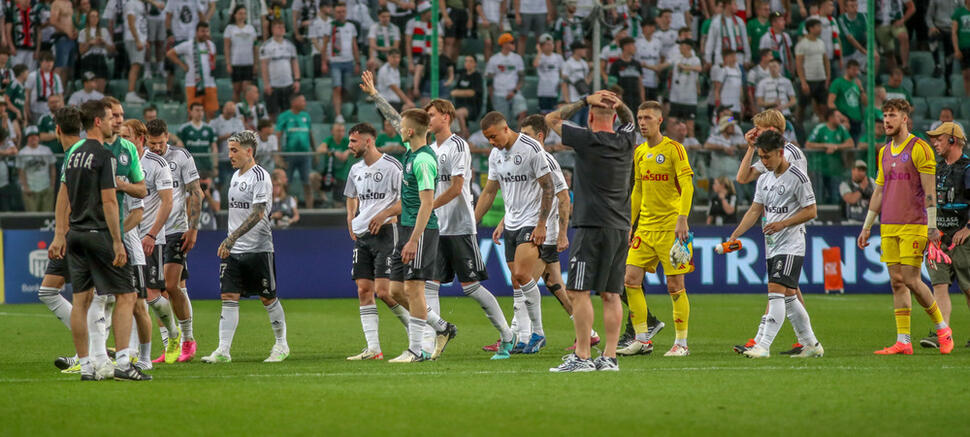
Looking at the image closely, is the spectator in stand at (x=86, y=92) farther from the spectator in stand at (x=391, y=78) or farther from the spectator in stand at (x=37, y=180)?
the spectator in stand at (x=391, y=78)

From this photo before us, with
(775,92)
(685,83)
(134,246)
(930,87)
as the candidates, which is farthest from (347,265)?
(930,87)

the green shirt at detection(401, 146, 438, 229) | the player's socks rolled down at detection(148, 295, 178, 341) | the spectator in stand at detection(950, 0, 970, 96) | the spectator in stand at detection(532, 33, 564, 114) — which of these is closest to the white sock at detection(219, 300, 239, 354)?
the player's socks rolled down at detection(148, 295, 178, 341)

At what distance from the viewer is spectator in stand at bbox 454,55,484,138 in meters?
22.3

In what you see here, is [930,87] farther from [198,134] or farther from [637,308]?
[637,308]

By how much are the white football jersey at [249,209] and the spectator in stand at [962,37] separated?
1726cm

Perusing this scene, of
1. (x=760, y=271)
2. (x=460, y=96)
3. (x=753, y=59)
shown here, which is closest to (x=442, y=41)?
(x=460, y=96)

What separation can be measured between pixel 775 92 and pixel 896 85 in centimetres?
234

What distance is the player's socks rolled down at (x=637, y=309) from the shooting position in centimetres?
1152

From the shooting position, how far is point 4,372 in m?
10.2

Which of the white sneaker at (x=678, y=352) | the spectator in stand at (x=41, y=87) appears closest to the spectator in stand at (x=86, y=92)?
the spectator in stand at (x=41, y=87)

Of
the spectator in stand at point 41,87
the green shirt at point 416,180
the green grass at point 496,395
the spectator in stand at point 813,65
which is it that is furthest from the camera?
the spectator in stand at point 813,65

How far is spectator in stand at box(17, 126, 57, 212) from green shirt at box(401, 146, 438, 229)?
1004 cm

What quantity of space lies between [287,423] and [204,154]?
12767 millimetres

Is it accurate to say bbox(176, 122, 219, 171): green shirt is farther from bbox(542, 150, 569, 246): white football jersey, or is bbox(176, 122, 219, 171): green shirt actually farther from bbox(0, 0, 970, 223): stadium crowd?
bbox(542, 150, 569, 246): white football jersey
